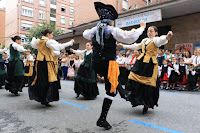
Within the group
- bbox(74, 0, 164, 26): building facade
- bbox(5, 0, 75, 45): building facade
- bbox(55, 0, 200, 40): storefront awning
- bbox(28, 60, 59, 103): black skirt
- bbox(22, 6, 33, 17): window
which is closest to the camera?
bbox(28, 60, 59, 103): black skirt

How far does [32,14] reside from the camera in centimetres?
3606

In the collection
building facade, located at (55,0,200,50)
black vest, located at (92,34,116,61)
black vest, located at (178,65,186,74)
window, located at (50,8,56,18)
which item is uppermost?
window, located at (50,8,56,18)

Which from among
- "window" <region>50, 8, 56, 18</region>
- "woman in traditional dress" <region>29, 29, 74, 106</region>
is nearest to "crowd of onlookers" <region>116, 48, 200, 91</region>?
"woman in traditional dress" <region>29, 29, 74, 106</region>

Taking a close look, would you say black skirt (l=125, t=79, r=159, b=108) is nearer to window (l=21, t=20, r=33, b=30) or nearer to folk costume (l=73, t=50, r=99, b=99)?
folk costume (l=73, t=50, r=99, b=99)

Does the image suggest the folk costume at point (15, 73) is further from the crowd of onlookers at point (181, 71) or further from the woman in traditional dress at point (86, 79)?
the crowd of onlookers at point (181, 71)

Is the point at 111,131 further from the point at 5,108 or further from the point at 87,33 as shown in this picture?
the point at 5,108

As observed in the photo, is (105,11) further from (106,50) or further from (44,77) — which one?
(44,77)

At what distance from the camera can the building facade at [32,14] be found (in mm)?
34719

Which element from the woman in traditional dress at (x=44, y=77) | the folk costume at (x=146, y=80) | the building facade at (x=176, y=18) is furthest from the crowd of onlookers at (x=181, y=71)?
the woman in traditional dress at (x=44, y=77)

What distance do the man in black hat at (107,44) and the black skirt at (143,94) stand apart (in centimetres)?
94

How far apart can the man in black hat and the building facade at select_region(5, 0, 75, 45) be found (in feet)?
102

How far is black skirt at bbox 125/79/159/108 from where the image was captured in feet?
12.7

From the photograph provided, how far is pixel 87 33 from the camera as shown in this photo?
3395mm

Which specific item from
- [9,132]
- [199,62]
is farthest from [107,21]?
[199,62]
